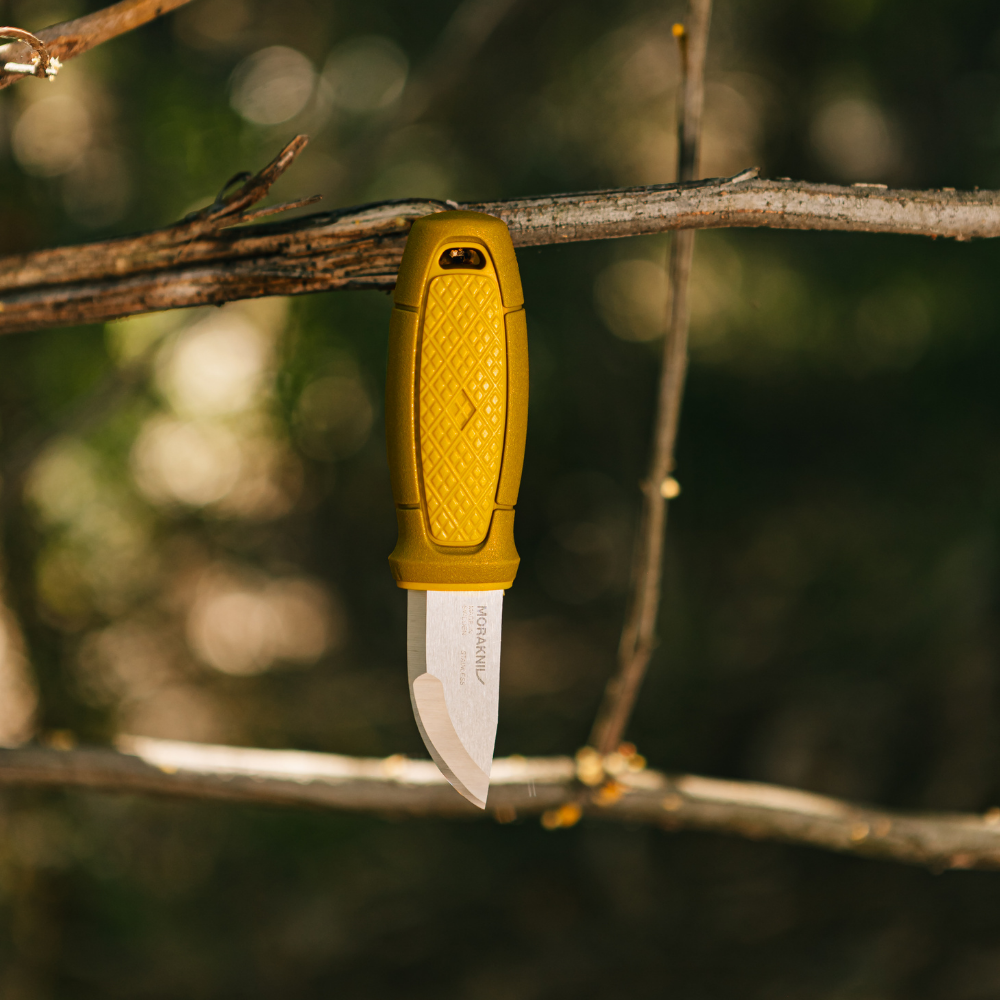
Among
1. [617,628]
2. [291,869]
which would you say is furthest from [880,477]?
[291,869]

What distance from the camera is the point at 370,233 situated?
15.7 inches

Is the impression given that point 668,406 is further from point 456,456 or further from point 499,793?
point 499,793

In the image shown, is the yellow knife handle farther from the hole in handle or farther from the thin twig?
the thin twig

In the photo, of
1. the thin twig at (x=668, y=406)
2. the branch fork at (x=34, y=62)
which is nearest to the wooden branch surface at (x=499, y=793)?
the thin twig at (x=668, y=406)

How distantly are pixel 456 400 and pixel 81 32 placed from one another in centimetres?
27

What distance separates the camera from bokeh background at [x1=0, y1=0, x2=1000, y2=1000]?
121cm

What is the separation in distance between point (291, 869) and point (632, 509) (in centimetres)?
113

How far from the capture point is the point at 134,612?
5.01 ft

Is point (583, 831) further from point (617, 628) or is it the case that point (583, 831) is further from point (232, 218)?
point (232, 218)

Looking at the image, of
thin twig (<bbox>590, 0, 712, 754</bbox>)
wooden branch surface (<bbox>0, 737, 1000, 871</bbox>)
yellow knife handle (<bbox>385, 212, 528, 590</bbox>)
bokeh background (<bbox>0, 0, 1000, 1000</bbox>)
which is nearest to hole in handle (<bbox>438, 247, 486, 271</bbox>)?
yellow knife handle (<bbox>385, 212, 528, 590</bbox>)

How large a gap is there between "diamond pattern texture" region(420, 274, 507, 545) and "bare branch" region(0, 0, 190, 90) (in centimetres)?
21

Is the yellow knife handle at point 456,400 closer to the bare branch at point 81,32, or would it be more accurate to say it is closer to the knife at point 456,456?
the knife at point 456,456

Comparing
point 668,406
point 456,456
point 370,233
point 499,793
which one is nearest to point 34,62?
point 370,233

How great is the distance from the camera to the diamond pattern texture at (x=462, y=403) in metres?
0.36
